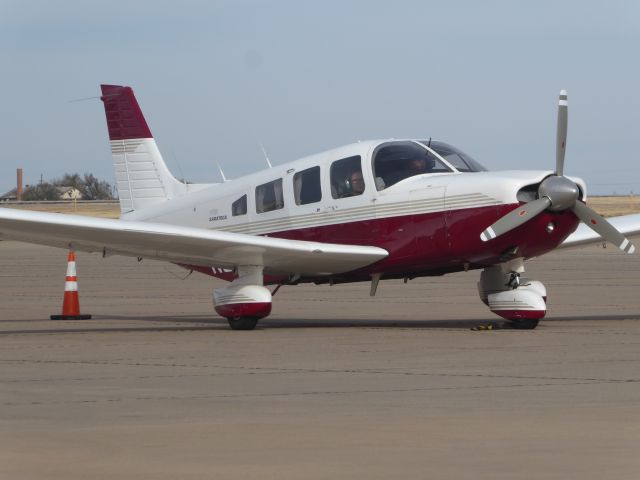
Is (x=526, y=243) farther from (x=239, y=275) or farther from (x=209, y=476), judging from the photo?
(x=209, y=476)

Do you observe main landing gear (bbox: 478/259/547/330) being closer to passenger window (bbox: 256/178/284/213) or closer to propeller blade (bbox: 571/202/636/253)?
propeller blade (bbox: 571/202/636/253)

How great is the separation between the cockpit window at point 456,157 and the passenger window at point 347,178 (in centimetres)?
89

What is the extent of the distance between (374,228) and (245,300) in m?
1.78

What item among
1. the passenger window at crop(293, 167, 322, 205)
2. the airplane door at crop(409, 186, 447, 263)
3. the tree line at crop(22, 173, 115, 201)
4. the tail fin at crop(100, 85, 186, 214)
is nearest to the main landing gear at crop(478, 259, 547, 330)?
the airplane door at crop(409, 186, 447, 263)

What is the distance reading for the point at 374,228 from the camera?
15.9m

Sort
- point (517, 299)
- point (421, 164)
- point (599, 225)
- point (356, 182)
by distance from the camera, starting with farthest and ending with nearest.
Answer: point (356, 182) → point (421, 164) → point (517, 299) → point (599, 225)

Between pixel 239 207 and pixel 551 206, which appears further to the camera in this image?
pixel 239 207

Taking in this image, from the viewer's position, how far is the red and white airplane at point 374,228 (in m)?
14.8

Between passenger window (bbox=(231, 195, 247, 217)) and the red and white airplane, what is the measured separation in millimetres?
69

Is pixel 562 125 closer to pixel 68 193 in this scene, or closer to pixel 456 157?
pixel 456 157

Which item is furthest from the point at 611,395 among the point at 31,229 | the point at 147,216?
the point at 147,216

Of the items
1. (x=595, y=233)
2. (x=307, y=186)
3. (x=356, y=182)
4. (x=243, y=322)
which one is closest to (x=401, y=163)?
(x=356, y=182)

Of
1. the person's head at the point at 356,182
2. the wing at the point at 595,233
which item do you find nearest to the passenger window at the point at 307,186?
the person's head at the point at 356,182

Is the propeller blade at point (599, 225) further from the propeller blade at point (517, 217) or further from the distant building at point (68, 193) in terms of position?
the distant building at point (68, 193)
